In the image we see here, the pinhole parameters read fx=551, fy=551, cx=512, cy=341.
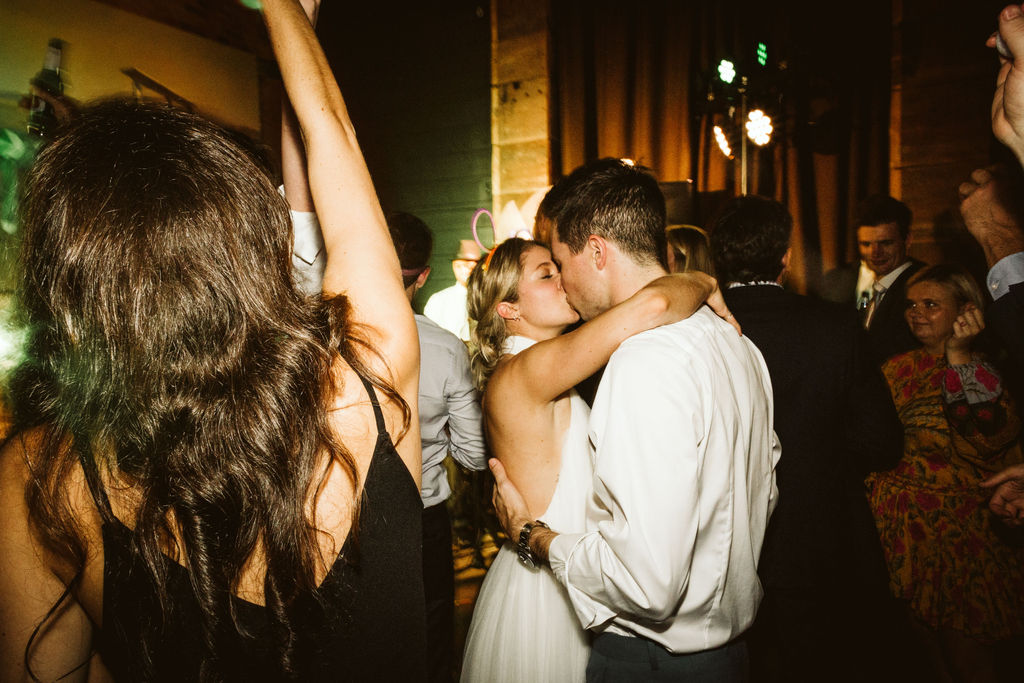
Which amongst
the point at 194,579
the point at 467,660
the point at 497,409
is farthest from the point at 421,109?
the point at 194,579

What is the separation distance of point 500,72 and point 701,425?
498 centimetres

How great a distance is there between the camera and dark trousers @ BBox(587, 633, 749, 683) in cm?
122

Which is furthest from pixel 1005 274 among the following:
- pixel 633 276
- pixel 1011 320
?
pixel 633 276

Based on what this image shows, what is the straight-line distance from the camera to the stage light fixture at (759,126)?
14.4 feet

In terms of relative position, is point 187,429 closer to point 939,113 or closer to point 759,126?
point 759,126

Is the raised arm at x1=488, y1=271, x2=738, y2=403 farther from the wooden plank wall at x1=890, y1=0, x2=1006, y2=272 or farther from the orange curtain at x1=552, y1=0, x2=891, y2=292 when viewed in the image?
the wooden plank wall at x1=890, y1=0, x2=1006, y2=272

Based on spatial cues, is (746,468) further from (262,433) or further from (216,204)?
(216,204)

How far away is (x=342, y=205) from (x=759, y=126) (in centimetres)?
453

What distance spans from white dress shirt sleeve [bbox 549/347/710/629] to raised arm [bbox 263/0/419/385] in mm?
527

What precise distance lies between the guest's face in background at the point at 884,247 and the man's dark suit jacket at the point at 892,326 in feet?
0.31

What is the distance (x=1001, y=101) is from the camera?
3.59ft

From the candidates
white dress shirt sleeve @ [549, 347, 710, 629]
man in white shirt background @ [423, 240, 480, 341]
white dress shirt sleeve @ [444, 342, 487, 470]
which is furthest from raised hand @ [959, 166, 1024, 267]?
man in white shirt background @ [423, 240, 480, 341]

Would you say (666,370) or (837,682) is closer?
(666,370)

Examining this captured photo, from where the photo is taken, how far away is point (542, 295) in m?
2.01
